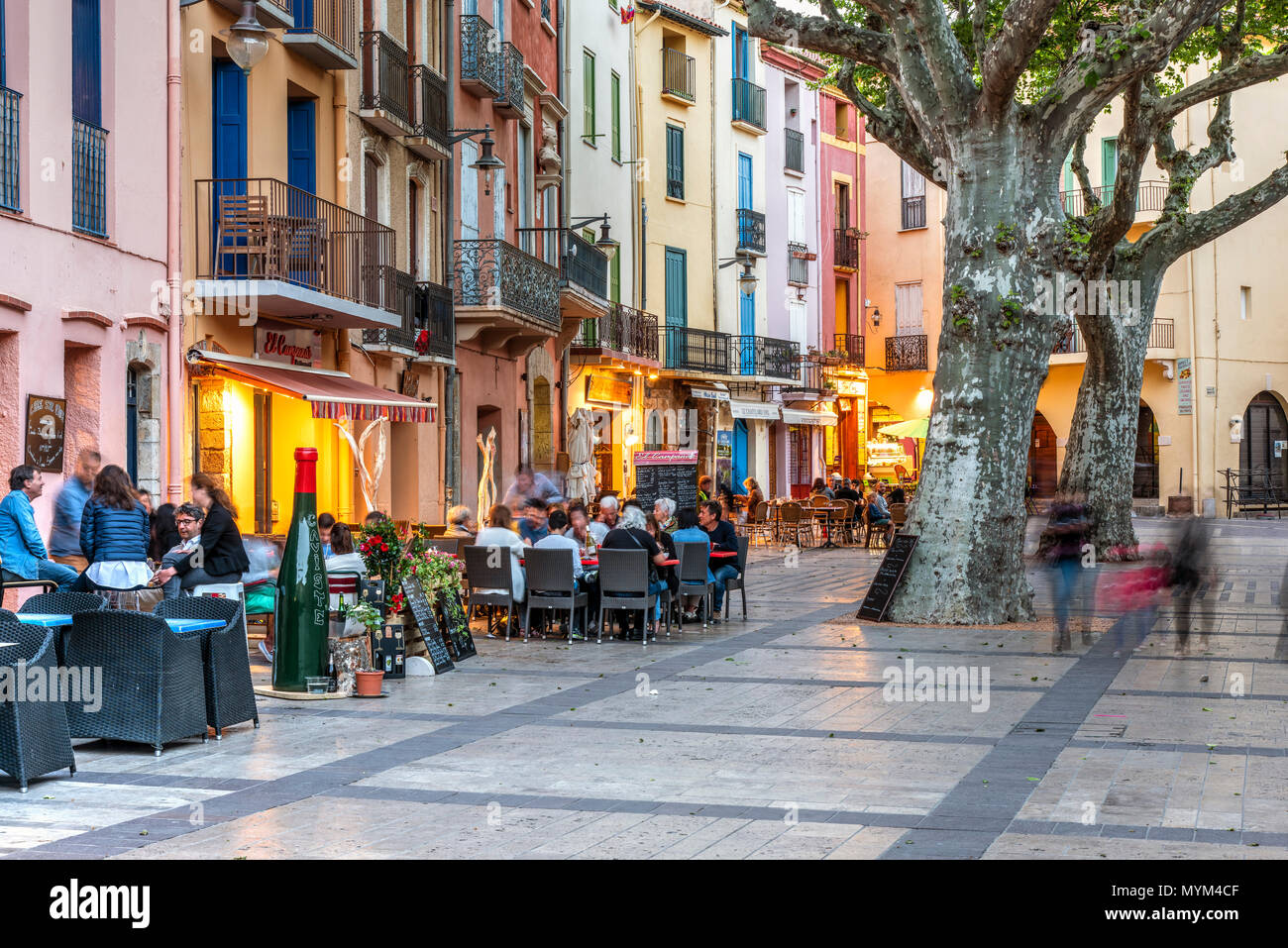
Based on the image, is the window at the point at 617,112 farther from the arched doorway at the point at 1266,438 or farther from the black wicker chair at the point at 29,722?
the black wicker chair at the point at 29,722

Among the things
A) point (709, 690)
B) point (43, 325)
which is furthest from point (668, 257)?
point (709, 690)

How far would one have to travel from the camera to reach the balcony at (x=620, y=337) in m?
33.6

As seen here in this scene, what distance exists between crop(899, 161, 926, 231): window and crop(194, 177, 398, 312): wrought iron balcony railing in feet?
106

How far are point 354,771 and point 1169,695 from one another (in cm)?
622

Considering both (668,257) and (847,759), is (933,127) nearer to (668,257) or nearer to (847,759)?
(847,759)

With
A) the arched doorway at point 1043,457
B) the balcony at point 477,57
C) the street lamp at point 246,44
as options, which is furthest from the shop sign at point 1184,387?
the street lamp at point 246,44

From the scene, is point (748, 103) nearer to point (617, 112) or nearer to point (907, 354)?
point (617, 112)

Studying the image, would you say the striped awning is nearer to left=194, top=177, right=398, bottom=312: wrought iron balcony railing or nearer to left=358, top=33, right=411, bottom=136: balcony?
left=194, top=177, right=398, bottom=312: wrought iron balcony railing

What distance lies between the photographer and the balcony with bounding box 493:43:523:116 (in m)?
27.2

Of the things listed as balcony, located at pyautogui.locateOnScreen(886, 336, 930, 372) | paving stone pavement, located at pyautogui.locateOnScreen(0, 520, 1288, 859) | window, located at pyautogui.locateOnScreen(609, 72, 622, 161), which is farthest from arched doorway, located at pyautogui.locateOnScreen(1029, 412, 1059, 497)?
paving stone pavement, located at pyautogui.locateOnScreen(0, 520, 1288, 859)

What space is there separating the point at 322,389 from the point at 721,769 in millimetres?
11177

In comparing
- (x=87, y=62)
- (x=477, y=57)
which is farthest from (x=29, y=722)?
(x=477, y=57)

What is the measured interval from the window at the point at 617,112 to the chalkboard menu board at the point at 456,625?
76.5 ft

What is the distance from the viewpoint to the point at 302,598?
38.1 feet
